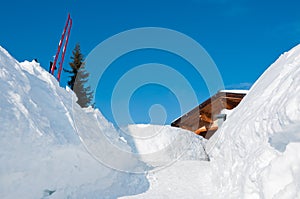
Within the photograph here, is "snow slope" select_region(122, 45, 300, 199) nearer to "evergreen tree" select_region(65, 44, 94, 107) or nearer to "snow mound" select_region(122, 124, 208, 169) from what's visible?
"snow mound" select_region(122, 124, 208, 169)

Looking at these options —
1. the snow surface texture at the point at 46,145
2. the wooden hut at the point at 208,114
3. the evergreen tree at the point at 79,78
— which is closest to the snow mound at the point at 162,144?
the snow surface texture at the point at 46,145

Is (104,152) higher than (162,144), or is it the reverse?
(162,144)

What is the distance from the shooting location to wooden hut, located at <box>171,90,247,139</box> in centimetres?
1716

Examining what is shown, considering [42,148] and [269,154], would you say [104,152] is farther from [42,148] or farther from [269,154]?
[269,154]

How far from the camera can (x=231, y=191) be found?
549 cm

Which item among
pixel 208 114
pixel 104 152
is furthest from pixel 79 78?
pixel 104 152

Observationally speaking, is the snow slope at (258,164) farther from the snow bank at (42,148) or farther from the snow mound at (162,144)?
the snow mound at (162,144)

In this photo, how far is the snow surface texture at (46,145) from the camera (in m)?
5.14

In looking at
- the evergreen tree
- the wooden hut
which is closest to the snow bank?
the wooden hut

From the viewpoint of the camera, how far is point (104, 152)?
7664mm

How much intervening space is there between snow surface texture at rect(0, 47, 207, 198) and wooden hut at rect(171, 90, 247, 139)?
33.8ft

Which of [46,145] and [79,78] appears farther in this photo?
[79,78]

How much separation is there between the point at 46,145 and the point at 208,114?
14.8 meters

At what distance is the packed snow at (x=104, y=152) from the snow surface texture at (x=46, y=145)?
2 cm
